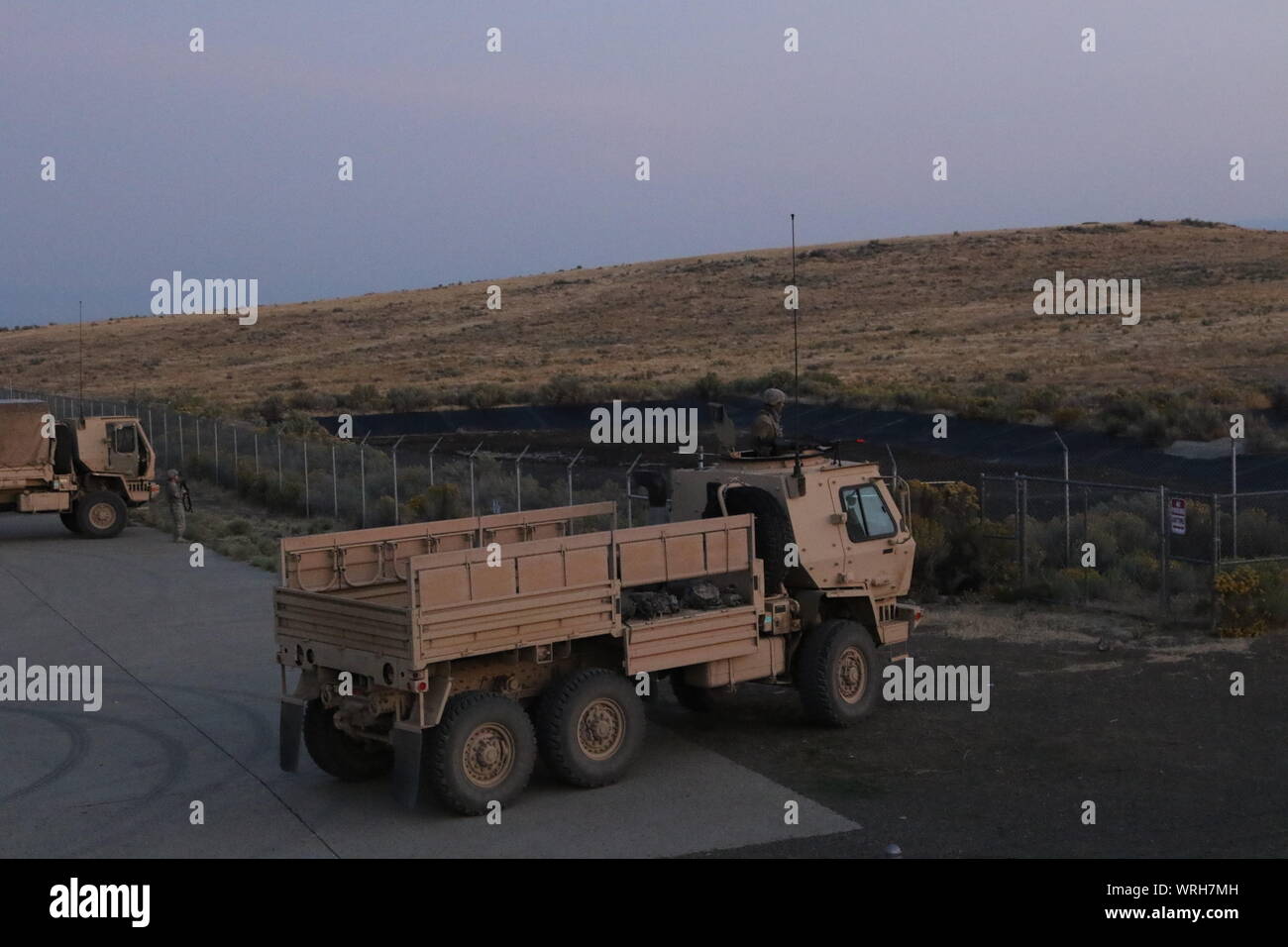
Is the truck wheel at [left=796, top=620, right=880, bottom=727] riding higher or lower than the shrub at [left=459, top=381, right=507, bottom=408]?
lower

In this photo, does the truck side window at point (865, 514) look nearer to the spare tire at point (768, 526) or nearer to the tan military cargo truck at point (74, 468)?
the spare tire at point (768, 526)

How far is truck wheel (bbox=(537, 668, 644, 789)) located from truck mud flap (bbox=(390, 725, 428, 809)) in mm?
924

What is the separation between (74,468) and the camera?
28.0 metres

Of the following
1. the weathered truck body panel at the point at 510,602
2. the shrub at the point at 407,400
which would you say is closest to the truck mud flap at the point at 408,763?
the weathered truck body panel at the point at 510,602

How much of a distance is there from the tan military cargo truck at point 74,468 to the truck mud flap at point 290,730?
17819 mm

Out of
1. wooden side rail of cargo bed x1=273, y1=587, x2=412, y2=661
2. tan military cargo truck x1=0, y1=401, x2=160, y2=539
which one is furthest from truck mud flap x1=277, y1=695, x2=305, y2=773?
tan military cargo truck x1=0, y1=401, x2=160, y2=539

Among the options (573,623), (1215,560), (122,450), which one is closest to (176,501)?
(122,450)

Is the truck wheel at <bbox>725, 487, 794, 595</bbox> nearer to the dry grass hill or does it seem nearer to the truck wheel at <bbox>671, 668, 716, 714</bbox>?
the truck wheel at <bbox>671, 668, 716, 714</bbox>

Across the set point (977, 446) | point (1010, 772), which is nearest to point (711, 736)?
point (1010, 772)

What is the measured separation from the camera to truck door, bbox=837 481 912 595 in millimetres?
12398

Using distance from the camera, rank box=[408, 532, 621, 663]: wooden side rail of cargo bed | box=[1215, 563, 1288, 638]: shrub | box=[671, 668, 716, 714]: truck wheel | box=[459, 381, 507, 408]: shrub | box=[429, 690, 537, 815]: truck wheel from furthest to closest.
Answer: box=[459, 381, 507, 408]: shrub, box=[1215, 563, 1288, 638]: shrub, box=[671, 668, 716, 714]: truck wheel, box=[429, 690, 537, 815]: truck wheel, box=[408, 532, 621, 663]: wooden side rail of cargo bed

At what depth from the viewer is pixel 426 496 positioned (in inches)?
989

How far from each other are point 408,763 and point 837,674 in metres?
3.82

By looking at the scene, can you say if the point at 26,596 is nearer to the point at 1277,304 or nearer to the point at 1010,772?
the point at 1010,772
